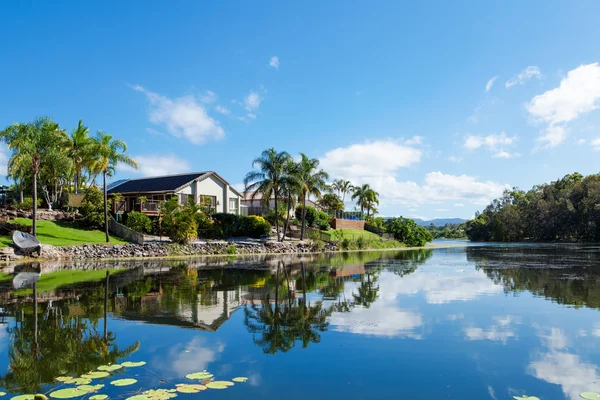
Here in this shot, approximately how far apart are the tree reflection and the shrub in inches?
1573

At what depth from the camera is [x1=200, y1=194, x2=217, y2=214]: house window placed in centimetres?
5270

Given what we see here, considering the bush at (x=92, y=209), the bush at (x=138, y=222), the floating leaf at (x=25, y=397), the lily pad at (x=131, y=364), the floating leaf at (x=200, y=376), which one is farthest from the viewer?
the bush at (x=138, y=222)

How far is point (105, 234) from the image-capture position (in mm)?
41688

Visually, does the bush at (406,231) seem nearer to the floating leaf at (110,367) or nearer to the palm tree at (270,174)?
the palm tree at (270,174)

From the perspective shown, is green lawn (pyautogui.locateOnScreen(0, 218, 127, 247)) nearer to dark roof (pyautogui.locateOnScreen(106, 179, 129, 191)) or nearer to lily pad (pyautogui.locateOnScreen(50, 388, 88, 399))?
dark roof (pyautogui.locateOnScreen(106, 179, 129, 191))

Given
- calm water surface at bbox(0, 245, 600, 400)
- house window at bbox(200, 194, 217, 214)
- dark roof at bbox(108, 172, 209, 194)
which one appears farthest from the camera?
dark roof at bbox(108, 172, 209, 194)

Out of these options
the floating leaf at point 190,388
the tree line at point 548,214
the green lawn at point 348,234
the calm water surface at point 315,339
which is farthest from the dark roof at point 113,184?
the tree line at point 548,214

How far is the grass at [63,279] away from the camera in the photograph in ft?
57.7

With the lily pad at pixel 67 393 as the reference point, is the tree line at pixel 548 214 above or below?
above

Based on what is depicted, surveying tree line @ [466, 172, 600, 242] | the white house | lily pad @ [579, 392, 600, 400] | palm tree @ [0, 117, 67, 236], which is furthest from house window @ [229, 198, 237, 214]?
tree line @ [466, 172, 600, 242]

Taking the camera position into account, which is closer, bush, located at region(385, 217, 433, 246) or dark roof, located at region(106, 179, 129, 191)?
dark roof, located at region(106, 179, 129, 191)

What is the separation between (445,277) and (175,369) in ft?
62.2

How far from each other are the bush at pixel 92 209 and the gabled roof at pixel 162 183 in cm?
764

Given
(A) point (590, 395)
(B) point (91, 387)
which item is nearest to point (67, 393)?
(B) point (91, 387)
